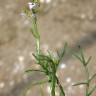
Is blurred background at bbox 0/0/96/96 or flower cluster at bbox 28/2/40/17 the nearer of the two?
flower cluster at bbox 28/2/40/17

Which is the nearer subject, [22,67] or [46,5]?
[22,67]

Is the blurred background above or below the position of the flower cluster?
below

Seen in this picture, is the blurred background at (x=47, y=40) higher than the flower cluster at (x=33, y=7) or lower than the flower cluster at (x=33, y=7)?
lower

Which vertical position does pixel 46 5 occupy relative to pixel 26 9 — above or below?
below

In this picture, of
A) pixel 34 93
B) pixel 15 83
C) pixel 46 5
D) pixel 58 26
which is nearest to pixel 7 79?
pixel 15 83

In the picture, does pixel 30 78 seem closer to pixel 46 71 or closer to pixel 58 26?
pixel 58 26

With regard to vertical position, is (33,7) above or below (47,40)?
above

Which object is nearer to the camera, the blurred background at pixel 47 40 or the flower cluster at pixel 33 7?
the flower cluster at pixel 33 7

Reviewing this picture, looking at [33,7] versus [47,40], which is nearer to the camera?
[33,7]
